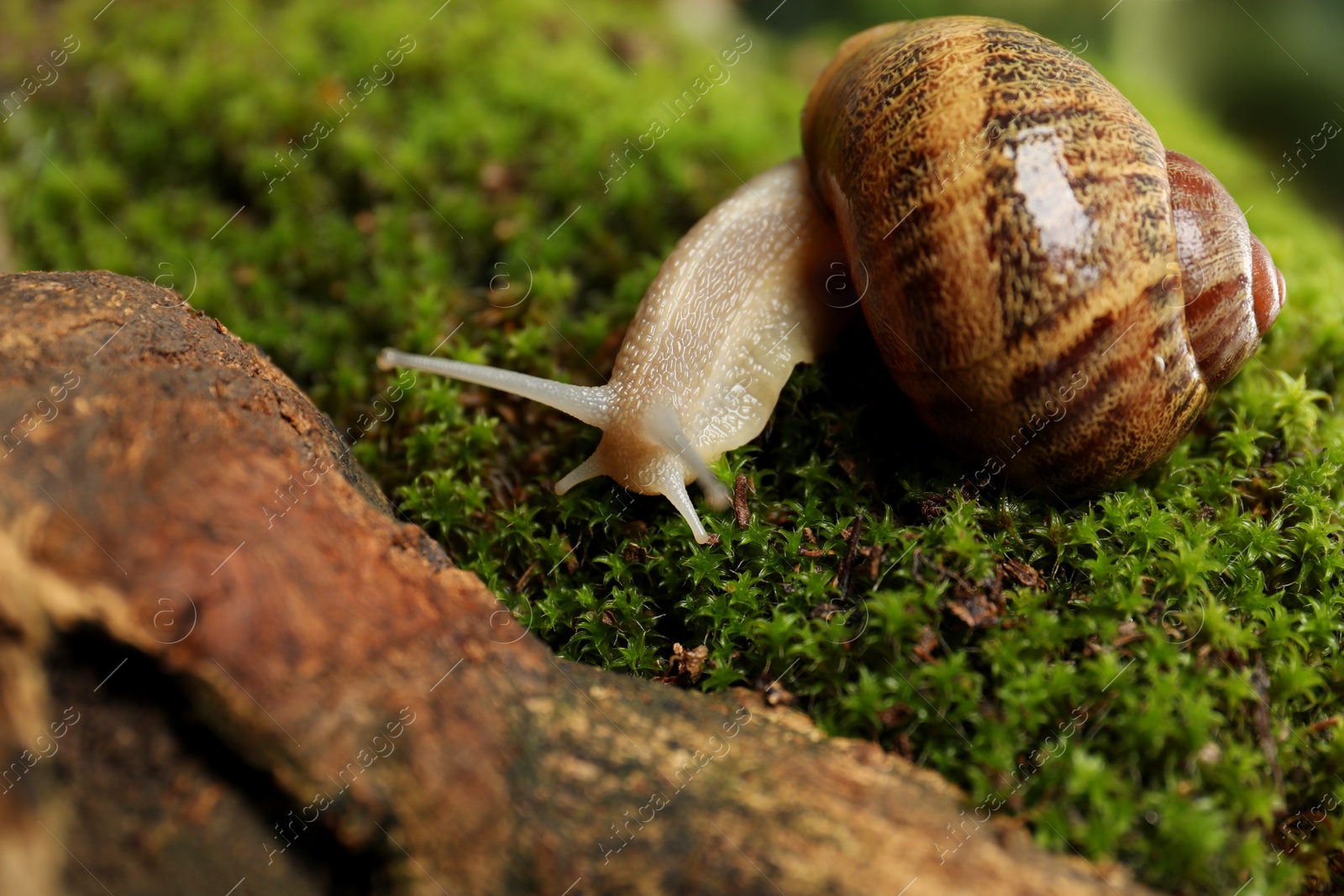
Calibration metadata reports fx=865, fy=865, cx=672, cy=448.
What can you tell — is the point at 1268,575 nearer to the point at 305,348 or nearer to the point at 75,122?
the point at 305,348

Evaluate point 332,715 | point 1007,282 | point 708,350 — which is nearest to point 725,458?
point 708,350

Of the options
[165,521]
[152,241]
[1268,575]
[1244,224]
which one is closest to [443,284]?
[152,241]

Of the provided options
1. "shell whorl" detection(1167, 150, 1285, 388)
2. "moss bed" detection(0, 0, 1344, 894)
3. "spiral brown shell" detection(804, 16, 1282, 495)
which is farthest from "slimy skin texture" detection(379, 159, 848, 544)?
"shell whorl" detection(1167, 150, 1285, 388)

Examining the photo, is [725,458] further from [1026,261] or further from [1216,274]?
[1216,274]

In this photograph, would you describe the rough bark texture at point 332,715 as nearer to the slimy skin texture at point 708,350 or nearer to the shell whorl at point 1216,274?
the slimy skin texture at point 708,350

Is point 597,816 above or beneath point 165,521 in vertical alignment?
beneath
